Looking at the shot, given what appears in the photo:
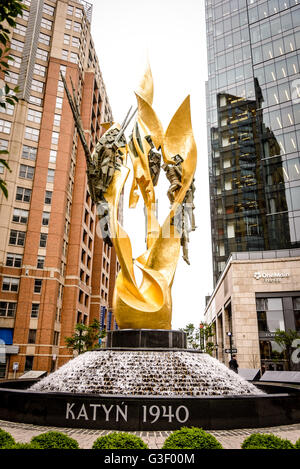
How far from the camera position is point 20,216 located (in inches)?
1663

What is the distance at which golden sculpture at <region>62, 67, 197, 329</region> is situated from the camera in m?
14.4

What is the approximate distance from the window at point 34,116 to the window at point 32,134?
49.5 inches

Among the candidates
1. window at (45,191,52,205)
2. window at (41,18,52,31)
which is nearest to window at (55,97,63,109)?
window at (41,18,52,31)

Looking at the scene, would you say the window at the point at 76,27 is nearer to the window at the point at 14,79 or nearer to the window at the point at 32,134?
the window at the point at 14,79

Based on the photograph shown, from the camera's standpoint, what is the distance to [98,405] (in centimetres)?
841

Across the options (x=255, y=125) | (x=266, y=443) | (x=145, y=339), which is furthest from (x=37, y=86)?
(x=266, y=443)

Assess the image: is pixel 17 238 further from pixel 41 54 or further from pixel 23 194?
pixel 41 54

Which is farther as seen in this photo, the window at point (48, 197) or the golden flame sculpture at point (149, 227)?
the window at point (48, 197)

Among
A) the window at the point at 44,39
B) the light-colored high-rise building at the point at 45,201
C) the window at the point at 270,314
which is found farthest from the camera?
the window at the point at 44,39

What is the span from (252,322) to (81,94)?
41.9m

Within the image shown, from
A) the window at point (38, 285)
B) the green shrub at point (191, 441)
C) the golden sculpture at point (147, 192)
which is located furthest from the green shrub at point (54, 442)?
the window at point (38, 285)

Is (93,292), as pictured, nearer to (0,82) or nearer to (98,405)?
(0,82)

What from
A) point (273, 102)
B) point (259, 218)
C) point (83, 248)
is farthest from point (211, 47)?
point (83, 248)

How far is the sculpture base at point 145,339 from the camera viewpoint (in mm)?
13336
